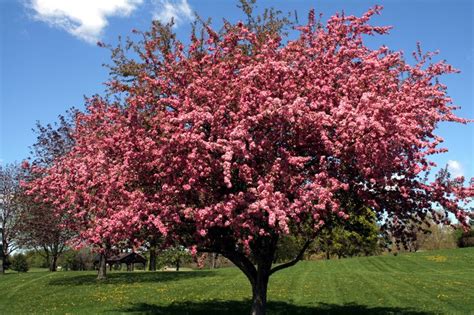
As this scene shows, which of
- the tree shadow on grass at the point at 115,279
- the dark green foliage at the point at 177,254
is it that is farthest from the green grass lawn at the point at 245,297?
the dark green foliage at the point at 177,254

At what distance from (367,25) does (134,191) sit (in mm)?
10373

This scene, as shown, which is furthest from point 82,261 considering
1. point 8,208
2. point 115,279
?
point 115,279

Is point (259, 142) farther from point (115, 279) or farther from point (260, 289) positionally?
point (115, 279)

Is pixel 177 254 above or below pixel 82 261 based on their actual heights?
below

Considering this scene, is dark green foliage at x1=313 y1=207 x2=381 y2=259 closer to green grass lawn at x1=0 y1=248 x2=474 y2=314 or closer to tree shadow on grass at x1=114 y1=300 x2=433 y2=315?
tree shadow on grass at x1=114 y1=300 x2=433 y2=315

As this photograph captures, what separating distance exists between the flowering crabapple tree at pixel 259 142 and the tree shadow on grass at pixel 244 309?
18.6ft

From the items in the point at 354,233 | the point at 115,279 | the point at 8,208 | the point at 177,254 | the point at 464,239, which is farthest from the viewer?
the point at 464,239

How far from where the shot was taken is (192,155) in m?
13.4

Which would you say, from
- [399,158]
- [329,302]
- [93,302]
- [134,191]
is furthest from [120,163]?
[329,302]

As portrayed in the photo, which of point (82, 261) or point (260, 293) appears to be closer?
point (260, 293)

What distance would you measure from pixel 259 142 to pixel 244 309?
1241 cm

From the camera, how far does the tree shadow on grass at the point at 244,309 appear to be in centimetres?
2256

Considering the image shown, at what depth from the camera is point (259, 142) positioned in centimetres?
1430

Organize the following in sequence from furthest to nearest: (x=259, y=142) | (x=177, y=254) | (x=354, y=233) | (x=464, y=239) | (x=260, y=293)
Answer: (x=464, y=239) < (x=177, y=254) < (x=354, y=233) < (x=260, y=293) < (x=259, y=142)
